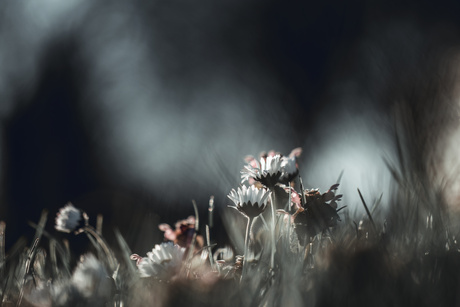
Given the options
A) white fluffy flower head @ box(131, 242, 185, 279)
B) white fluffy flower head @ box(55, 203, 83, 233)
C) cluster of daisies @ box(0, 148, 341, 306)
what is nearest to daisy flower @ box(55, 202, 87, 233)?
white fluffy flower head @ box(55, 203, 83, 233)

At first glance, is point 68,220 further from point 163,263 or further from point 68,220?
point 163,263

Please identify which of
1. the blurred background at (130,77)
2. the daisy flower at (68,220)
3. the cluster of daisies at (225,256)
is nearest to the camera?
the cluster of daisies at (225,256)

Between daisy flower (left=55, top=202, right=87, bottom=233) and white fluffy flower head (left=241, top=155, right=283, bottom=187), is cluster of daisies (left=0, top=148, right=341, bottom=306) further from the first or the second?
daisy flower (left=55, top=202, right=87, bottom=233)

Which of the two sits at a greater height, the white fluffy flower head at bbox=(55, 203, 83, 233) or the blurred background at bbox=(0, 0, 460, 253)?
the blurred background at bbox=(0, 0, 460, 253)

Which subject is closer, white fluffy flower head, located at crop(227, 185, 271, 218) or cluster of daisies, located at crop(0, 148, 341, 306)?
cluster of daisies, located at crop(0, 148, 341, 306)

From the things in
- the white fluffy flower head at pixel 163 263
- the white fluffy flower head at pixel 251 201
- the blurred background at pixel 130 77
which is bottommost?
the white fluffy flower head at pixel 163 263

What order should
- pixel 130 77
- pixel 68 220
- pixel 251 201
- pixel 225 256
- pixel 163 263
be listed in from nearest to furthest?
1. pixel 163 263
2. pixel 251 201
3. pixel 225 256
4. pixel 68 220
5. pixel 130 77

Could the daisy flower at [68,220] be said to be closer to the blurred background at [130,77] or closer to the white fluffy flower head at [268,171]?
the white fluffy flower head at [268,171]

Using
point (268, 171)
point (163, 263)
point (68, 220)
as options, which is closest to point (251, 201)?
point (268, 171)

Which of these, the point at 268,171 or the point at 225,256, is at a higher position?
the point at 268,171


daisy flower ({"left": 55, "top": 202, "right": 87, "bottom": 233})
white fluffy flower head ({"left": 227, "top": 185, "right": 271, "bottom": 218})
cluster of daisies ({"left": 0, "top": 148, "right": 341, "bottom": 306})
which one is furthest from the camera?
daisy flower ({"left": 55, "top": 202, "right": 87, "bottom": 233})

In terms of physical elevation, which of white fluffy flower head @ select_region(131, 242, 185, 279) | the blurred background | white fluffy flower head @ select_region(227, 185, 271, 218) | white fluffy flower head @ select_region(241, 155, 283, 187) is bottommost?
white fluffy flower head @ select_region(131, 242, 185, 279)

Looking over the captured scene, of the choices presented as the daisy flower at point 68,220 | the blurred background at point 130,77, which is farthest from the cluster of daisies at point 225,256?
the blurred background at point 130,77
